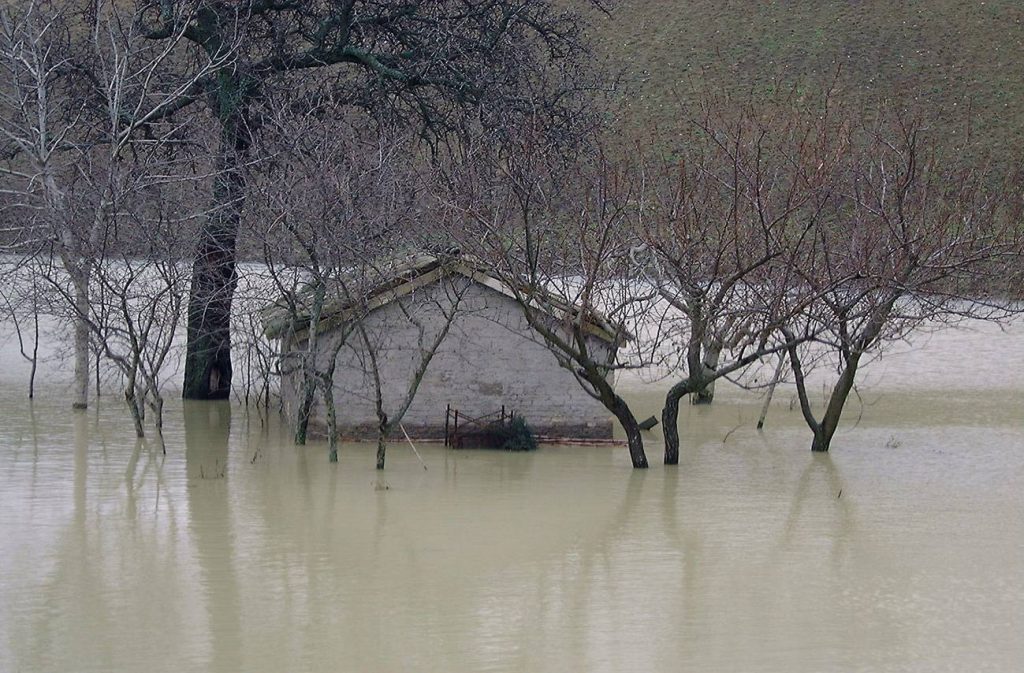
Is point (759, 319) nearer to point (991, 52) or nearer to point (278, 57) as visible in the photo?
point (278, 57)

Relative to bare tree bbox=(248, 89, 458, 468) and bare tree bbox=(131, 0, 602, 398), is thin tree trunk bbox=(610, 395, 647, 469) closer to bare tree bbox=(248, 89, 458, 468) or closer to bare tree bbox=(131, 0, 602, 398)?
bare tree bbox=(248, 89, 458, 468)

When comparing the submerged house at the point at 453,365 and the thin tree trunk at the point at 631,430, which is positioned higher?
the submerged house at the point at 453,365

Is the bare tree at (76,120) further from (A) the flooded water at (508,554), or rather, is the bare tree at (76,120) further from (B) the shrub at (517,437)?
(B) the shrub at (517,437)

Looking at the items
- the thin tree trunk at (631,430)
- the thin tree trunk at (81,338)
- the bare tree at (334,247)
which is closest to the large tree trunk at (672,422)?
the thin tree trunk at (631,430)

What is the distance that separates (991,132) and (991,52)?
33.8 ft

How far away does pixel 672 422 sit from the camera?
56.1 ft

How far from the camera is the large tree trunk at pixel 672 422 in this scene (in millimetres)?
16641

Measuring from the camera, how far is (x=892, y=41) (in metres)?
75.7

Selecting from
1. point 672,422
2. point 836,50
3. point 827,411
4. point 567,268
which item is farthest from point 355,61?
point 836,50

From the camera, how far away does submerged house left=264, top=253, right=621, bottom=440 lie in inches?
717

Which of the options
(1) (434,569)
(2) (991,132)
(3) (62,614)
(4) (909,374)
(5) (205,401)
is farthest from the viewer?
(2) (991,132)

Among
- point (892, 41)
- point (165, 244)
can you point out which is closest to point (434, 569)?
point (165, 244)

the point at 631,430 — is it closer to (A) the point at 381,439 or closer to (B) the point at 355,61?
(A) the point at 381,439

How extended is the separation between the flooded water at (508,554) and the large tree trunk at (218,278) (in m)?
2.09
